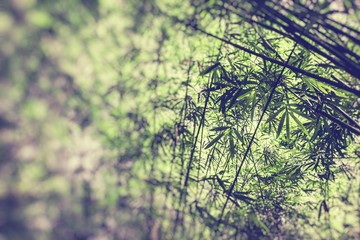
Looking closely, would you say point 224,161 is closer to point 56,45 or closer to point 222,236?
point 222,236

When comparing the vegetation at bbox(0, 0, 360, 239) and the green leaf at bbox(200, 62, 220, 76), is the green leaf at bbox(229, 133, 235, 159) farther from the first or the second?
the green leaf at bbox(200, 62, 220, 76)

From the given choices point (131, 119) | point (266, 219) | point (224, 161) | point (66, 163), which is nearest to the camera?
point (66, 163)

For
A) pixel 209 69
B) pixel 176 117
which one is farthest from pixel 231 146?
pixel 209 69

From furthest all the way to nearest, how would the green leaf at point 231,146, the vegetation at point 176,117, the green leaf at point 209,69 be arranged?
1. the green leaf at point 231,146
2. the green leaf at point 209,69
3. the vegetation at point 176,117

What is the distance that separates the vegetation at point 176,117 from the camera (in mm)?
1184

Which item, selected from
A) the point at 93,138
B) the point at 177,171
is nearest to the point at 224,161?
the point at 177,171

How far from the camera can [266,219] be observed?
198 centimetres

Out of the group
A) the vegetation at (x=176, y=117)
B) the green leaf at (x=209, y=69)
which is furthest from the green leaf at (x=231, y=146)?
the green leaf at (x=209, y=69)

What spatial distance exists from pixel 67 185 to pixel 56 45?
2.46 feet

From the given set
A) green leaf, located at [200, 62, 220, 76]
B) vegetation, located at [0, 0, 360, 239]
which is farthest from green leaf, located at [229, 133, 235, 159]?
green leaf, located at [200, 62, 220, 76]

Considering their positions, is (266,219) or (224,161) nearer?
(224,161)

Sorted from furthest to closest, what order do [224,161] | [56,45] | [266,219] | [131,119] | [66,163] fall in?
[266,219] < [224,161] < [131,119] < [66,163] < [56,45]

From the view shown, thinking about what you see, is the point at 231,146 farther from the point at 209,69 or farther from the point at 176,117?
the point at 209,69

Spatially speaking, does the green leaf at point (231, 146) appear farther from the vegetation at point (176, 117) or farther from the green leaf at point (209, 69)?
the green leaf at point (209, 69)
